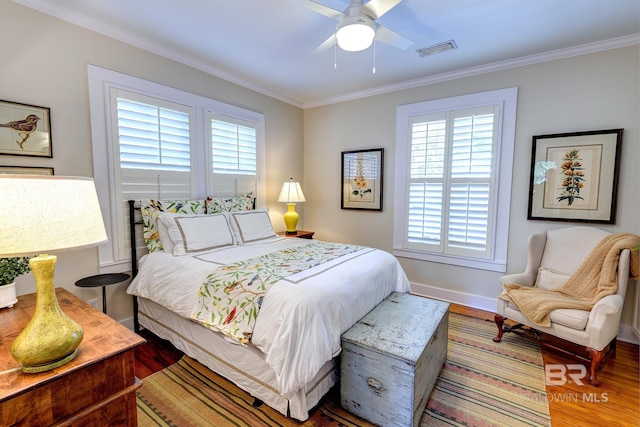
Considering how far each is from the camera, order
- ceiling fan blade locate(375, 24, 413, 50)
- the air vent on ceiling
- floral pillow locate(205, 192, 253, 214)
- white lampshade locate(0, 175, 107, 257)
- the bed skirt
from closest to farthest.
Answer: white lampshade locate(0, 175, 107, 257) < the bed skirt < ceiling fan blade locate(375, 24, 413, 50) < the air vent on ceiling < floral pillow locate(205, 192, 253, 214)

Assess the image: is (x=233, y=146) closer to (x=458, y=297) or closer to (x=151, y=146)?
(x=151, y=146)

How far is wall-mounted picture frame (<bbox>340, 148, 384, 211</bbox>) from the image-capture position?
3898 mm

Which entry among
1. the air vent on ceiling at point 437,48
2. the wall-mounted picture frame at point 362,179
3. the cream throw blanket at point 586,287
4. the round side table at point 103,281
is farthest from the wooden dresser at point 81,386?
the wall-mounted picture frame at point 362,179

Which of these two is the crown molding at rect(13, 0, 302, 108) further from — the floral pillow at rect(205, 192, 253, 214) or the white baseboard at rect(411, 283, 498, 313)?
the white baseboard at rect(411, 283, 498, 313)

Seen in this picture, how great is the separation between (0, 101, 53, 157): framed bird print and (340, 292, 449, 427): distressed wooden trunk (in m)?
2.58

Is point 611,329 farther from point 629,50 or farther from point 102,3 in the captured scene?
point 102,3

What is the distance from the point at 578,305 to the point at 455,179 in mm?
1621

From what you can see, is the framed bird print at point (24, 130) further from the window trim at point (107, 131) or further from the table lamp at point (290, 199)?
the table lamp at point (290, 199)

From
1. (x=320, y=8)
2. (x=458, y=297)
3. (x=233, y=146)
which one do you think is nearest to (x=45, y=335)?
(x=320, y=8)

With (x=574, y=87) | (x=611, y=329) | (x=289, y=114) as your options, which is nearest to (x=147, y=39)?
(x=289, y=114)

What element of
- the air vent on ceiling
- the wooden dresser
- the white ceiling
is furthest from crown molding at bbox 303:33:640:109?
the wooden dresser

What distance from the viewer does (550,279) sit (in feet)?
8.57

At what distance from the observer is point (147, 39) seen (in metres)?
2.63

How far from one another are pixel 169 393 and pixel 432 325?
181 cm
